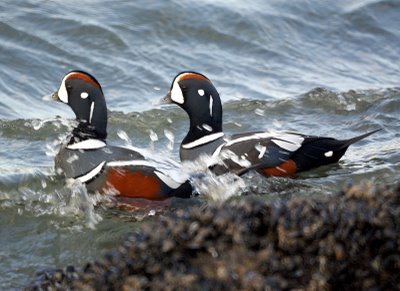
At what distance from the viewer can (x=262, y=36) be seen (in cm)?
1400

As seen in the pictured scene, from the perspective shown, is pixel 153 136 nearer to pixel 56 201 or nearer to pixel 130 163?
pixel 130 163

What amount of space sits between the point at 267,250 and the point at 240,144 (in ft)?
13.5

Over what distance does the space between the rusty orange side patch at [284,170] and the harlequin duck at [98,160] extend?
38.7 inches

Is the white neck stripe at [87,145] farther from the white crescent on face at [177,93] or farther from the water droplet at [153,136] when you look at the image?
the water droplet at [153,136]

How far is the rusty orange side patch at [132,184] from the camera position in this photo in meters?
7.76

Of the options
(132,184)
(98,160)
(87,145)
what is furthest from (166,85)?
(132,184)

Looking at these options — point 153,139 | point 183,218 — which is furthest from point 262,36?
point 183,218

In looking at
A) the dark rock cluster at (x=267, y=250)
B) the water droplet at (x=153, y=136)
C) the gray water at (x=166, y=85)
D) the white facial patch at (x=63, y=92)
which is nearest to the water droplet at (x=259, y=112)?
the gray water at (x=166, y=85)

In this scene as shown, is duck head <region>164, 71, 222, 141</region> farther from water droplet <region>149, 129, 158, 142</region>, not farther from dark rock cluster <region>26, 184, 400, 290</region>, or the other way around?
dark rock cluster <region>26, 184, 400, 290</region>

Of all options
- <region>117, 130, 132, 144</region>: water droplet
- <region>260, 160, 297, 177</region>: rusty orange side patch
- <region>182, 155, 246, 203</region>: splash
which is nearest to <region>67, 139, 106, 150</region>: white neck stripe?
<region>182, 155, 246, 203</region>: splash

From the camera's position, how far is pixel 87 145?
26.6ft

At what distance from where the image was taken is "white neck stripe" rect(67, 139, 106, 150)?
8.10 meters

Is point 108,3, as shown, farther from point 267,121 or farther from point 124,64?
point 267,121

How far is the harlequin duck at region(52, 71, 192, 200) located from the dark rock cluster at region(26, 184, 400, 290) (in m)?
2.78
